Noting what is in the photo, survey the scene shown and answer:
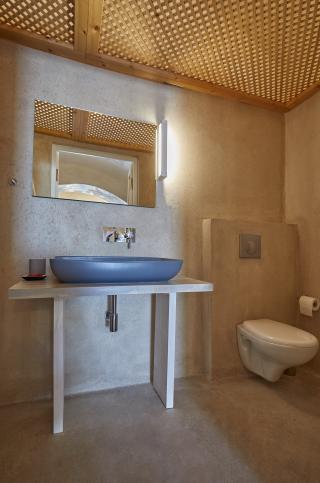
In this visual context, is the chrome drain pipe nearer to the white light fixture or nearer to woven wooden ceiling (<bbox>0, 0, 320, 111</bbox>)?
the white light fixture

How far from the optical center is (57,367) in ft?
4.46

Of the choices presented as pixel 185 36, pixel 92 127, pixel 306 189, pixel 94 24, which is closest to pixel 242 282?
pixel 306 189

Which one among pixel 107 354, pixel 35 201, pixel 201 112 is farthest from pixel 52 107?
pixel 107 354

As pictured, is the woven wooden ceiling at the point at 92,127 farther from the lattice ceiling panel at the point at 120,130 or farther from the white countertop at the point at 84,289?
the white countertop at the point at 84,289

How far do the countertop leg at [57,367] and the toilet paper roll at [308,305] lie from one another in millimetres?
1823

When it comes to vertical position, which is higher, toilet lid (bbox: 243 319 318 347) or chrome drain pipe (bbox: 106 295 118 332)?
chrome drain pipe (bbox: 106 295 118 332)

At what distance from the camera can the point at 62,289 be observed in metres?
1.19

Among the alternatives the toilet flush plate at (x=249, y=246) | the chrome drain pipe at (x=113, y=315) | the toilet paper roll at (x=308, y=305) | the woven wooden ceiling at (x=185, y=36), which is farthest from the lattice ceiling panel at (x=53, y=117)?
the toilet paper roll at (x=308, y=305)

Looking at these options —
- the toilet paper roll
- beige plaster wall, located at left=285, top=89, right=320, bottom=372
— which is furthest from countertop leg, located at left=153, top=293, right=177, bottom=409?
beige plaster wall, located at left=285, top=89, right=320, bottom=372

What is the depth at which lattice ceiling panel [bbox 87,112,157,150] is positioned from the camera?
5.97 ft

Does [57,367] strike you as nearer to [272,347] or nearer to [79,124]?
[272,347]

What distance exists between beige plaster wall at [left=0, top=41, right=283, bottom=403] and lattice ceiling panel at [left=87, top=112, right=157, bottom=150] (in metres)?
0.07

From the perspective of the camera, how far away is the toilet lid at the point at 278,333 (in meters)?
1.59

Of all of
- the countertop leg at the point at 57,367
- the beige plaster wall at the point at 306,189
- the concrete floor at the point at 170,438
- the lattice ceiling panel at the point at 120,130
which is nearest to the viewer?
the concrete floor at the point at 170,438
